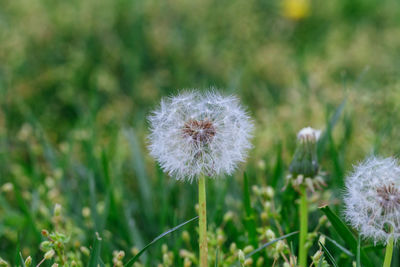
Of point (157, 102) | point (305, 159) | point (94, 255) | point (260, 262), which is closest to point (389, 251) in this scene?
point (305, 159)

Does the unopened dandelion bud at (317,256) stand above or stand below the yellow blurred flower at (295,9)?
below

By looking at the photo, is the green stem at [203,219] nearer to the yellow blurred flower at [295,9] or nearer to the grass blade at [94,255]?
Answer: the grass blade at [94,255]

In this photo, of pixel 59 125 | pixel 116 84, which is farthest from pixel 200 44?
pixel 59 125

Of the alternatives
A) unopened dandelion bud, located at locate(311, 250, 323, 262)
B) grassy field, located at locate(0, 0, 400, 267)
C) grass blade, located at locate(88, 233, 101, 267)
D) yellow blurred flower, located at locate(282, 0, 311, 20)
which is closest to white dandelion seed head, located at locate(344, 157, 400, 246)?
unopened dandelion bud, located at locate(311, 250, 323, 262)

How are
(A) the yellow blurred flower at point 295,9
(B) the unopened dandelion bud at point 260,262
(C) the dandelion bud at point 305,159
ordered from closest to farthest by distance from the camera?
(C) the dandelion bud at point 305,159
(B) the unopened dandelion bud at point 260,262
(A) the yellow blurred flower at point 295,9

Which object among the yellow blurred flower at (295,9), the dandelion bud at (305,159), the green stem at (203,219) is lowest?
the green stem at (203,219)

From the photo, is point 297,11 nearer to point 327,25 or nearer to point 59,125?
point 327,25

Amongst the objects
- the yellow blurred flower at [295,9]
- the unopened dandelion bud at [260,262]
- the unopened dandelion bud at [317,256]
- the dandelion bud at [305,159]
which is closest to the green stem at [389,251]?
the unopened dandelion bud at [317,256]
